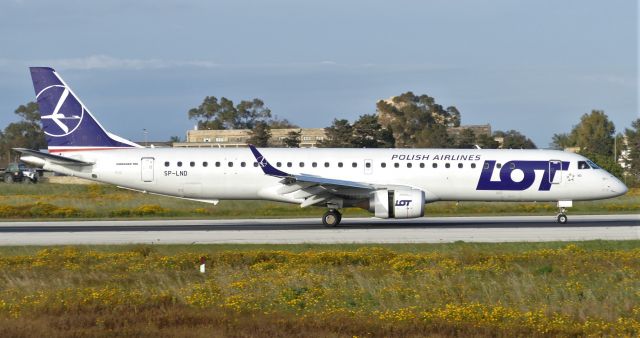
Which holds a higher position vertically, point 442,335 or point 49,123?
point 49,123

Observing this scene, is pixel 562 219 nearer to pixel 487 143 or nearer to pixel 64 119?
pixel 64 119

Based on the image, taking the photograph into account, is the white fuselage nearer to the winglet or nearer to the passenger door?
the passenger door

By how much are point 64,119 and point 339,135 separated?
53.7m

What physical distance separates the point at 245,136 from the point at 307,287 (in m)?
94.6

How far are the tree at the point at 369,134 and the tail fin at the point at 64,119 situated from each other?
52824mm

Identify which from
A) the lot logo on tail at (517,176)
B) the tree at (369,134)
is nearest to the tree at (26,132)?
the tree at (369,134)

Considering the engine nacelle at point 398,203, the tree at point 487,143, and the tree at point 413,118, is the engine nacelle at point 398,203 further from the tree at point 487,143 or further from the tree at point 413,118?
the tree at point 413,118

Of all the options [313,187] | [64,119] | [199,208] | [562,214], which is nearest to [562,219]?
[562,214]

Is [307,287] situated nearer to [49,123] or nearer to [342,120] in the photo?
[49,123]

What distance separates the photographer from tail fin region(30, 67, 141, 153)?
34438 millimetres

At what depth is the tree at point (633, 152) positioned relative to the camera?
92.3m

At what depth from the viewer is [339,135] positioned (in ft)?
285

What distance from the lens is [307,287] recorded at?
15.6 m

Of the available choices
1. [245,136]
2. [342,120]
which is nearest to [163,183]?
[342,120]
